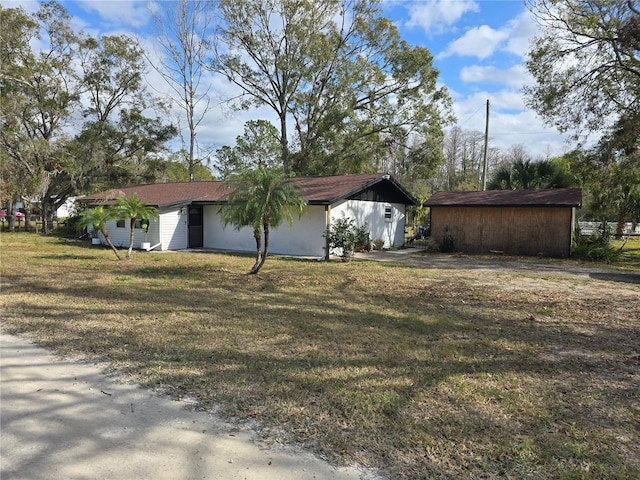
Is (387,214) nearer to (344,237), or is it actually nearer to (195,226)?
(344,237)

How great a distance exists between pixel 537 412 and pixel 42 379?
14.7ft

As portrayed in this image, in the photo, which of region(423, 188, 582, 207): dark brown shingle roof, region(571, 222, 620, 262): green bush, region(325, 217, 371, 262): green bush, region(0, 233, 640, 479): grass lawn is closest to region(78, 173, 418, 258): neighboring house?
region(325, 217, 371, 262): green bush

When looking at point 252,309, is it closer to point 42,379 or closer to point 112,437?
point 42,379

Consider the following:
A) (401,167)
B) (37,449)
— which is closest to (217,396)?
(37,449)

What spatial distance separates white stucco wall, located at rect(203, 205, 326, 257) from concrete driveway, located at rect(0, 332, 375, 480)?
1201cm

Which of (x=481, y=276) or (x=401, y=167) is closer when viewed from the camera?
(x=481, y=276)

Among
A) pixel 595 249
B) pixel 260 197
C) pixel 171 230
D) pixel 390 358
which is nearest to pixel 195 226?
pixel 171 230

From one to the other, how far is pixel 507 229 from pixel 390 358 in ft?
49.0

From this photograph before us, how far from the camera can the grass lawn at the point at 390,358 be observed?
2.96 meters

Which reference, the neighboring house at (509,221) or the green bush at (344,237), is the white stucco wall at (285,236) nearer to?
the green bush at (344,237)

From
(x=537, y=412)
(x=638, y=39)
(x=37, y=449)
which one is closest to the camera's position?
(x=37, y=449)

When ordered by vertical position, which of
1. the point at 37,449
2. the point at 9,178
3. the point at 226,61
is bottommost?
the point at 37,449

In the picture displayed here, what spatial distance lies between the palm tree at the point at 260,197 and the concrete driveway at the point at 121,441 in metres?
6.13

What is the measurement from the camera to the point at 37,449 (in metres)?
2.81
